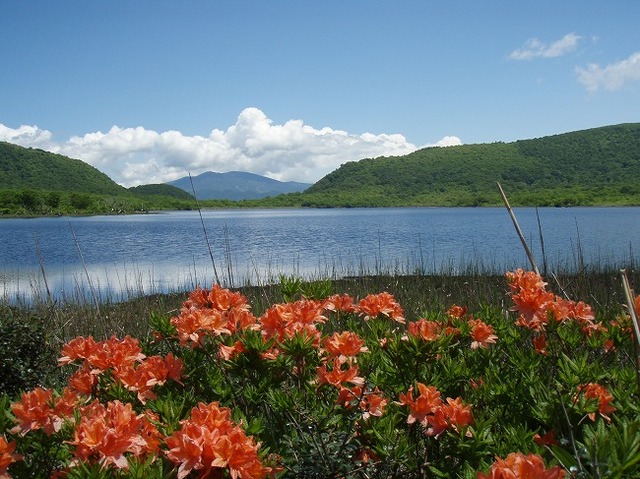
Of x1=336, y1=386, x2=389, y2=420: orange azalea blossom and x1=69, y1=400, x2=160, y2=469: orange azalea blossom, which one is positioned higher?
x1=69, y1=400, x2=160, y2=469: orange azalea blossom

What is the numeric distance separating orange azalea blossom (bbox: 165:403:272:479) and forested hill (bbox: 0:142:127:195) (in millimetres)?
88717

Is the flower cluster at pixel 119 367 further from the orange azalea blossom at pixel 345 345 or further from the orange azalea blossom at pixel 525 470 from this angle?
the orange azalea blossom at pixel 525 470

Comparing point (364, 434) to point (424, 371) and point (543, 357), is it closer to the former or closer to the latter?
point (424, 371)

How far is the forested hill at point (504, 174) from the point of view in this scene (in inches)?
2737

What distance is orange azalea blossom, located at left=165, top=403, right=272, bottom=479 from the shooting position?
915mm

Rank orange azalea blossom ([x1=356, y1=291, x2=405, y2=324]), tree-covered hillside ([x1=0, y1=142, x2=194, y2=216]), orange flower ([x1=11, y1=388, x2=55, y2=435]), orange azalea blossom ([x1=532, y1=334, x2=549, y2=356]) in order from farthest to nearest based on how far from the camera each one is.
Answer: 1. tree-covered hillside ([x1=0, y1=142, x2=194, y2=216])
2. orange azalea blossom ([x1=356, y1=291, x2=405, y2=324])
3. orange azalea blossom ([x1=532, y1=334, x2=549, y2=356])
4. orange flower ([x1=11, y1=388, x2=55, y2=435])

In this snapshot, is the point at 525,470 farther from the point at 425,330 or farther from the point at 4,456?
the point at 4,456

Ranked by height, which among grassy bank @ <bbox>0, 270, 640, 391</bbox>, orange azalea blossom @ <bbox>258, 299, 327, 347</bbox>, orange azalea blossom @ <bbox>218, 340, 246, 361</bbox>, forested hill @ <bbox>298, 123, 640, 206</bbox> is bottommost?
grassy bank @ <bbox>0, 270, 640, 391</bbox>

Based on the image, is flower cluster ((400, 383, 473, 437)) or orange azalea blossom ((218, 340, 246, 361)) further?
orange azalea blossom ((218, 340, 246, 361))

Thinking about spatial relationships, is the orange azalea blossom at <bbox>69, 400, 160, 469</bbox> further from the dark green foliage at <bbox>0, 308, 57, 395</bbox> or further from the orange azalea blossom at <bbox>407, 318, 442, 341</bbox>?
the dark green foliage at <bbox>0, 308, 57, 395</bbox>

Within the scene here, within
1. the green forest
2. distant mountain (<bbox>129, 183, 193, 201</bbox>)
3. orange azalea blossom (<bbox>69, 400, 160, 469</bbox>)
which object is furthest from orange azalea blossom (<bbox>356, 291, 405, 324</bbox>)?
distant mountain (<bbox>129, 183, 193, 201</bbox>)

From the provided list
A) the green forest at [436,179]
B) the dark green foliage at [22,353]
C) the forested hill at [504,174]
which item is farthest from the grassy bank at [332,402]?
the forested hill at [504,174]

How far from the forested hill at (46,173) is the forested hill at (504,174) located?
115ft

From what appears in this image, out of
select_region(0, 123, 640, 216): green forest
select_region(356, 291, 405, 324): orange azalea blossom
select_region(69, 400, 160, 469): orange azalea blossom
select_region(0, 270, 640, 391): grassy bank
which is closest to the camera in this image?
select_region(69, 400, 160, 469): orange azalea blossom
